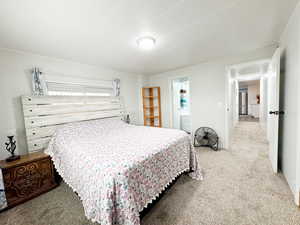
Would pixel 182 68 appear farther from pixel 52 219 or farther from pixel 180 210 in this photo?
pixel 52 219

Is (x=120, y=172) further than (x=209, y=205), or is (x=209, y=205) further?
(x=209, y=205)

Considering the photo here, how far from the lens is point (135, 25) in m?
1.61

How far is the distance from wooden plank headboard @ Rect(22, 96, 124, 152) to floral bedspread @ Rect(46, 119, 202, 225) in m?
0.30

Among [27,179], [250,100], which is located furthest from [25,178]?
[250,100]

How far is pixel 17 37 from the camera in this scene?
5.74ft

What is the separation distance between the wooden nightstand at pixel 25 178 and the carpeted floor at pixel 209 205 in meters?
0.11

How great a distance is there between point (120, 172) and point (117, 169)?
43 millimetres

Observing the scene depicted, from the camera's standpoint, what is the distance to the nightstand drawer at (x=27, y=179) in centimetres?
161

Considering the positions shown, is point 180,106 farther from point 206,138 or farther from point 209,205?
point 209,205

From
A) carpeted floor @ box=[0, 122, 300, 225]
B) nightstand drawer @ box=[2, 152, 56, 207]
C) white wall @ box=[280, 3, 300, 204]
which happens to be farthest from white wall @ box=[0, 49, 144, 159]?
white wall @ box=[280, 3, 300, 204]

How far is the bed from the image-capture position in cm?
105

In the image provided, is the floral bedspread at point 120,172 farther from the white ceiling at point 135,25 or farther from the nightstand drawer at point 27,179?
the white ceiling at point 135,25

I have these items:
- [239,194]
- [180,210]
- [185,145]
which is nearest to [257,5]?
[185,145]

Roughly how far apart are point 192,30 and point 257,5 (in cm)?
69
